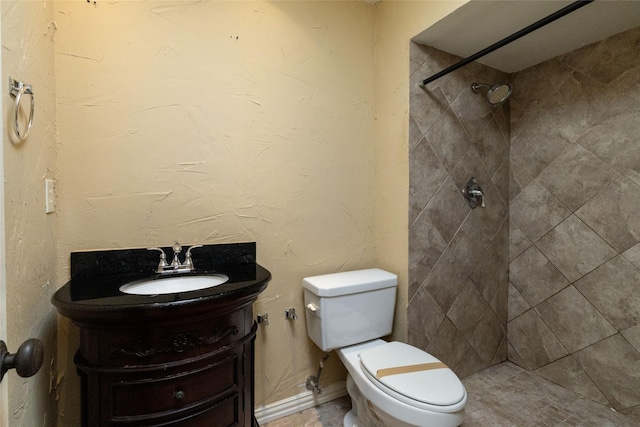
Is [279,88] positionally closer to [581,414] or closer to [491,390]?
[491,390]

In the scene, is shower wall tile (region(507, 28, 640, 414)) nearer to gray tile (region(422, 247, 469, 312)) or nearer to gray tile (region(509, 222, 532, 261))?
gray tile (region(509, 222, 532, 261))

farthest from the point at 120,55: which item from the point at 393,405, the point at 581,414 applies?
the point at 581,414

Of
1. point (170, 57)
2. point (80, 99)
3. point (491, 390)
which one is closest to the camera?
point (80, 99)

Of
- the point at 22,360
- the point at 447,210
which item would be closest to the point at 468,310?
the point at 447,210

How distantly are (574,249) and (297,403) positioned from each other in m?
1.78

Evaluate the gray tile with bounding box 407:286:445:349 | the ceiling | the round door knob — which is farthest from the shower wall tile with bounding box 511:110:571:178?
the round door knob

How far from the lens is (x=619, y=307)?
1.63m

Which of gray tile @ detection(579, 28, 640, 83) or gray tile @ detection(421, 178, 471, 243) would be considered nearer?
gray tile @ detection(579, 28, 640, 83)

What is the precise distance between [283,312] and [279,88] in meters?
1.16

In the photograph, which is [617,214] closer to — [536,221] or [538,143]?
[536,221]

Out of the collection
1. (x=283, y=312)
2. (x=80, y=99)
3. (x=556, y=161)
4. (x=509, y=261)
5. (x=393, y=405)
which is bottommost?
(x=393, y=405)

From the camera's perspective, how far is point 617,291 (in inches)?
64.2

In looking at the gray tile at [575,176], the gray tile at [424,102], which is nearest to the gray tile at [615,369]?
the gray tile at [575,176]

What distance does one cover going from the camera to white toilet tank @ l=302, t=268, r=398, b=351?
151cm
